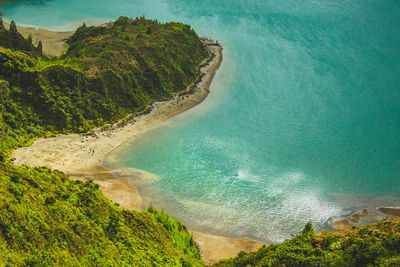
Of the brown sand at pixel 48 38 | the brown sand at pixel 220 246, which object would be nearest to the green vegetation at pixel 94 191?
the brown sand at pixel 220 246

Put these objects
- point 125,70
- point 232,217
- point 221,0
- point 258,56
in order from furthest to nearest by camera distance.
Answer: point 221,0 → point 258,56 → point 125,70 → point 232,217

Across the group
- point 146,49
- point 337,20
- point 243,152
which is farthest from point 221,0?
point 243,152

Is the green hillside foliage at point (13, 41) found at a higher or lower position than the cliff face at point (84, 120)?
higher

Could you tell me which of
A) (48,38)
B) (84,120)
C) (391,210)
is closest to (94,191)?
(84,120)

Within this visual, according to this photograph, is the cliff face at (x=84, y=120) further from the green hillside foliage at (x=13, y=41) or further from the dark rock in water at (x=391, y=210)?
the dark rock in water at (x=391, y=210)

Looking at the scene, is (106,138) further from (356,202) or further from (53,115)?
(356,202)

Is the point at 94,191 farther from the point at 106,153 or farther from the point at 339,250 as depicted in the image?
the point at 339,250
